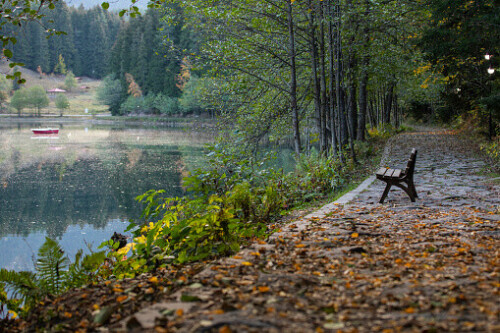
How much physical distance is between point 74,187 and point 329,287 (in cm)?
1883

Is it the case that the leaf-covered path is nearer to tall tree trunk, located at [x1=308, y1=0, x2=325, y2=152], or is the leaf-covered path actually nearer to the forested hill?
tall tree trunk, located at [x1=308, y1=0, x2=325, y2=152]

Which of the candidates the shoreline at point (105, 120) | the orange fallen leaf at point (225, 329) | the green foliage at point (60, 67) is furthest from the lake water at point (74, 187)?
the green foliage at point (60, 67)

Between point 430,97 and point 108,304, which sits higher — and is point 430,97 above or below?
above

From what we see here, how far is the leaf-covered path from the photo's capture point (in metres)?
2.50

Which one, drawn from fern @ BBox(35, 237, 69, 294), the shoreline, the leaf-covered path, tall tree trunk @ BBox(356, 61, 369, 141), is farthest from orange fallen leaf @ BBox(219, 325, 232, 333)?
the shoreline

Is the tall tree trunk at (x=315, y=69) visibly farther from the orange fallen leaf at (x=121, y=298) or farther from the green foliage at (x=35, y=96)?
the green foliage at (x=35, y=96)

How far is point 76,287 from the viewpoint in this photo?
4.15 meters

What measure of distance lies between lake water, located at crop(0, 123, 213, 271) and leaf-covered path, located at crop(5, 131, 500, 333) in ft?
10.0

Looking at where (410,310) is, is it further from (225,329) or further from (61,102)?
(61,102)

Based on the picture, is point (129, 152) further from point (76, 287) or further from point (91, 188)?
point (76, 287)

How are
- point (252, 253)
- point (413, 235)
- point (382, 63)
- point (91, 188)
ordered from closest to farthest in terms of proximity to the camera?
point (252, 253), point (413, 235), point (382, 63), point (91, 188)

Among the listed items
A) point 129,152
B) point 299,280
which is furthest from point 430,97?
point 299,280

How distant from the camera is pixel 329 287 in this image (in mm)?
3129

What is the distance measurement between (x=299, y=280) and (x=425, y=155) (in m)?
12.2
